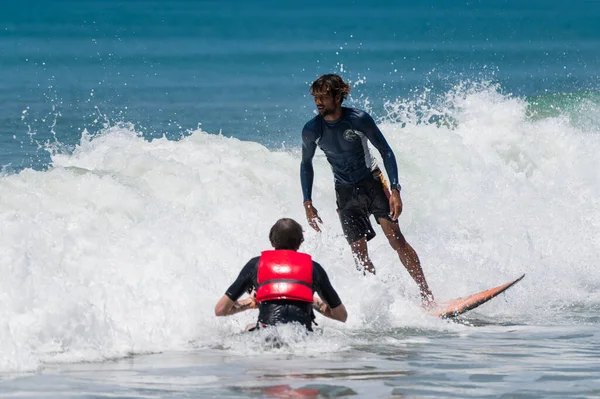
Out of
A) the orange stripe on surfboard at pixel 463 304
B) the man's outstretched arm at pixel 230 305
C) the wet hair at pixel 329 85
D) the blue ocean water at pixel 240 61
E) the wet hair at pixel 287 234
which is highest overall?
the blue ocean water at pixel 240 61

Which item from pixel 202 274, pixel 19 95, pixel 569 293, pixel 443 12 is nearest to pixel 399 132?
pixel 569 293

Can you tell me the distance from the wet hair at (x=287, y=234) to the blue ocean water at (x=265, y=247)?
1.81 feet

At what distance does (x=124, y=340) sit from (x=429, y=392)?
2.28 meters

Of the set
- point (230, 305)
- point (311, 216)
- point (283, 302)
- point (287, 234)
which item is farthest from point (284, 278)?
point (311, 216)

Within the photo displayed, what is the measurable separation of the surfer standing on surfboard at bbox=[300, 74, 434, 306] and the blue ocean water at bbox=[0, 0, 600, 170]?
7.59 m

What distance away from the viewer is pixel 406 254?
10664 mm

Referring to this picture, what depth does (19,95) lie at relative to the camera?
1175 inches

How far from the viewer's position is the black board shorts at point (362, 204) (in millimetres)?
10523

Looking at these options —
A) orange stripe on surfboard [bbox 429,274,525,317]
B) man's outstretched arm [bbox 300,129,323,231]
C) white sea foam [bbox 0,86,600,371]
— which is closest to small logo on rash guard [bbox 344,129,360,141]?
man's outstretched arm [bbox 300,129,323,231]

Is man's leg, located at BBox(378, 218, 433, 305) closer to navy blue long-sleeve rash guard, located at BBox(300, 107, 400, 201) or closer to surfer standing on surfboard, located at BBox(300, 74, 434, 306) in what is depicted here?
surfer standing on surfboard, located at BBox(300, 74, 434, 306)

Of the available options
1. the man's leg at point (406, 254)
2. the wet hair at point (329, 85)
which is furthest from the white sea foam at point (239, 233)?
the wet hair at point (329, 85)

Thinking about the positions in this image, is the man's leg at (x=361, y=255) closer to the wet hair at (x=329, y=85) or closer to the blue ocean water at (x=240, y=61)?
the wet hair at (x=329, y=85)

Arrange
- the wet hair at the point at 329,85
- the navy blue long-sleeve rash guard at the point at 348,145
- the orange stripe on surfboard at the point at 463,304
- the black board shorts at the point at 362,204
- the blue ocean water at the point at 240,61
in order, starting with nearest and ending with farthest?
the wet hair at the point at 329,85
the navy blue long-sleeve rash guard at the point at 348,145
the orange stripe on surfboard at the point at 463,304
the black board shorts at the point at 362,204
the blue ocean water at the point at 240,61

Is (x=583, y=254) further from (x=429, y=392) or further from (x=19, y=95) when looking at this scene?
(x=19, y=95)
